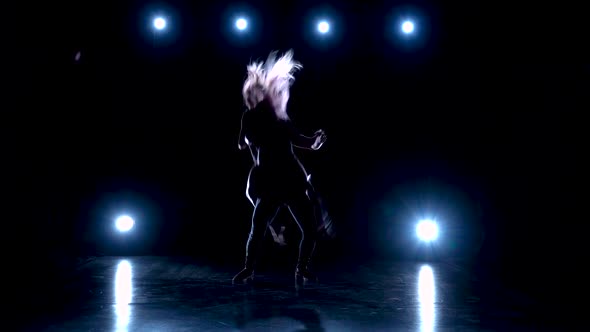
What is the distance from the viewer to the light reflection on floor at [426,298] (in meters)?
2.54

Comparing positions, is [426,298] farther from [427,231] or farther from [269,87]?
[427,231]

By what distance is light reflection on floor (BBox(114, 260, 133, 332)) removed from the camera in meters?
2.53

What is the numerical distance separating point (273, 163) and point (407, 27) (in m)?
3.01

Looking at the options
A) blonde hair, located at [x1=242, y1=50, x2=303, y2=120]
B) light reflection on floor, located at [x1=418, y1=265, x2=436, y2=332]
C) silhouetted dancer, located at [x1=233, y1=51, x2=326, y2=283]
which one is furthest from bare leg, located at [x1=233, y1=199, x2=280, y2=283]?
light reflection on floor, located at [x1=418, y1=265, x2=436, y2=332]

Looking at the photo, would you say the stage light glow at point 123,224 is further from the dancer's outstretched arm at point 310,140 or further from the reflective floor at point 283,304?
the dancer's outstretched arm at point 310,140

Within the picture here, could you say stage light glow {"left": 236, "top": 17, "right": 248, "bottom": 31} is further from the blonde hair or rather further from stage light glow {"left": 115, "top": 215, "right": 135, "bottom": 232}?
stage light glow {"left": 115, "top": 215, "right": 135, "bottom": 232}

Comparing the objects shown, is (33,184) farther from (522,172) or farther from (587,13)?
(587,13)

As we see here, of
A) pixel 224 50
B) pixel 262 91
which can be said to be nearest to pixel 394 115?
pixel 224 50

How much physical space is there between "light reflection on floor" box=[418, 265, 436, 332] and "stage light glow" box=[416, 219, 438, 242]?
1039 millimetres

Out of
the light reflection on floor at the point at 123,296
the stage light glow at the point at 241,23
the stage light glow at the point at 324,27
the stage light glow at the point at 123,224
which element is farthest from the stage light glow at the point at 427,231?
the stage light glow at the point at 123,224

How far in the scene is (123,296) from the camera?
3264 millimetres

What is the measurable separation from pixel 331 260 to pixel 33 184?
10.1 feet

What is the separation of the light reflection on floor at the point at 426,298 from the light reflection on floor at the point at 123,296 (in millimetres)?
1424

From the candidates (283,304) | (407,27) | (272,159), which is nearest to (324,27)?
(407,27)
